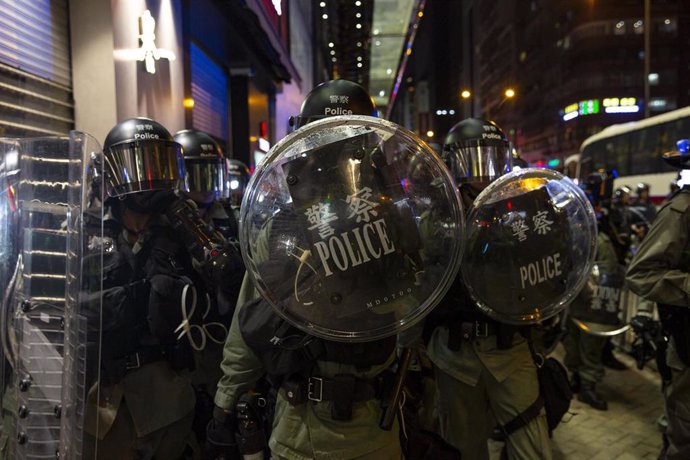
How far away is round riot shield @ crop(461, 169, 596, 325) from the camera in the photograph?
6.73 ft

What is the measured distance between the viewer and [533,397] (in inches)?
89.5

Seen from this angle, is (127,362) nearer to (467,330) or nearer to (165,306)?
(165,306)

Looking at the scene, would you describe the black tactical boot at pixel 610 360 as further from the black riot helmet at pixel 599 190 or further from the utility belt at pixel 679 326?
the utility belt at pixel 679 326

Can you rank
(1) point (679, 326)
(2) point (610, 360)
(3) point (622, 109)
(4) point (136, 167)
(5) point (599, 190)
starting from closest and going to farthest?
1. (4) point (136, 167)
2. (1) point (679, 326)
3. (5) point (599, 190)
4. (2) point (610, 360)
5. (3) point (622, 109)

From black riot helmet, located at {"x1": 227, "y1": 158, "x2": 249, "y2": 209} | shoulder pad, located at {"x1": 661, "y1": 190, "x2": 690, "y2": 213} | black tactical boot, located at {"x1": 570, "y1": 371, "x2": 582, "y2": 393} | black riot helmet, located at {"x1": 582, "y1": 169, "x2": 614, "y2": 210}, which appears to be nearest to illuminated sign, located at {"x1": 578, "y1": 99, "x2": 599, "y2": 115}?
black riot helmet, located at {"x1": 582, "y1": 169, "x2": 614, "y2": 210}

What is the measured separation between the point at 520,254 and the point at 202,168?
7.01 feet

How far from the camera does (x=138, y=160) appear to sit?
7.73ft

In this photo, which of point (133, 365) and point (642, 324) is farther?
point (642, 324)

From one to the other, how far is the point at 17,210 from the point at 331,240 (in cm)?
80

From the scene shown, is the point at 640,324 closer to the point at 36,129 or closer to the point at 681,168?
the point at 681,168

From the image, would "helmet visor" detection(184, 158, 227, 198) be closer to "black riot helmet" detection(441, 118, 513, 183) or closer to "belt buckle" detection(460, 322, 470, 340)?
"black riot helmet" detection(441, 118, 513, 183)

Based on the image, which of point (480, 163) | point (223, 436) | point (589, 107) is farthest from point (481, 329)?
point (589, 107)

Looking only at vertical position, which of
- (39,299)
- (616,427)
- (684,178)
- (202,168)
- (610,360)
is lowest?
(616,427)

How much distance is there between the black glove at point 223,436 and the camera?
1.78 meters
